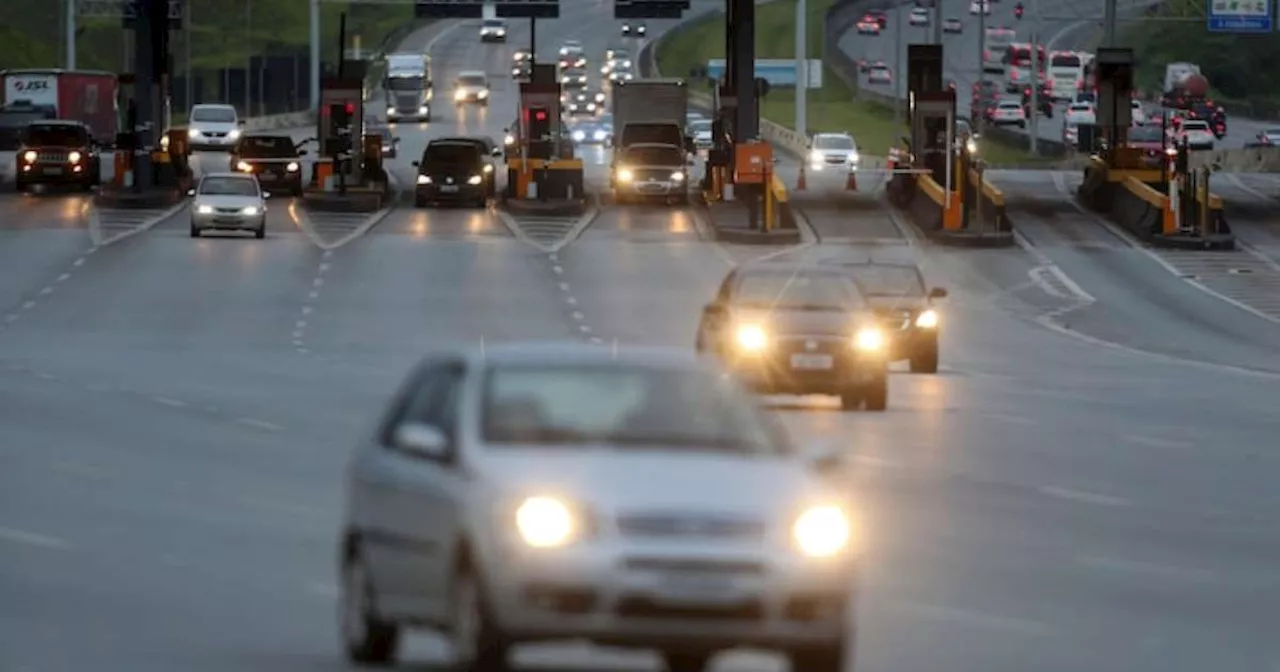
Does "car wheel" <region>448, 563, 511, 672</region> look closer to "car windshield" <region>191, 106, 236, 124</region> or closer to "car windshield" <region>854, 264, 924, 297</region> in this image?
"car windshield" <region>854, 264, 924, 297</region>

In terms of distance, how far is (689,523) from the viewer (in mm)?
11383

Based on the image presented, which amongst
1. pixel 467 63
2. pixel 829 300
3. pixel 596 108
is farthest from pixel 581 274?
pixel 467 63

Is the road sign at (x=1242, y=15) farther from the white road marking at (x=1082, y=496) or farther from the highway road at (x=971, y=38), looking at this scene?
the white road marking at (x=1082, y=496)

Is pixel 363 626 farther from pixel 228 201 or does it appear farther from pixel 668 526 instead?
pixel 228 201

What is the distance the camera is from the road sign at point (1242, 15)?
353 ft

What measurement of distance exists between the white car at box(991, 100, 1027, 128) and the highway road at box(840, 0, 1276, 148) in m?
10.1

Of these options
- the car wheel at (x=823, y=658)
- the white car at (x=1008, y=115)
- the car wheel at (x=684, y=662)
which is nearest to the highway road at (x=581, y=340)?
the car wheel at (x=684, y=662)

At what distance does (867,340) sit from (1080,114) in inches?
4429

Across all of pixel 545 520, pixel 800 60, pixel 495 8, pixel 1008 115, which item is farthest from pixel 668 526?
pixel 1008 115

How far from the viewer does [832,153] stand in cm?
10162

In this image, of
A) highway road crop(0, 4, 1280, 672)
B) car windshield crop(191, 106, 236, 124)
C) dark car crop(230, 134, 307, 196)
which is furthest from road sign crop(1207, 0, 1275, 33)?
highway road crop(0, 4, 1280, 672)

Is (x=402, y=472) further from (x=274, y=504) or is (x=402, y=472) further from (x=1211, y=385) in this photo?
(x=1211, y=385)

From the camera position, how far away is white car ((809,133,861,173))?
3989 inches

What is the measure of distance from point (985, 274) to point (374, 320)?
16.7 m
